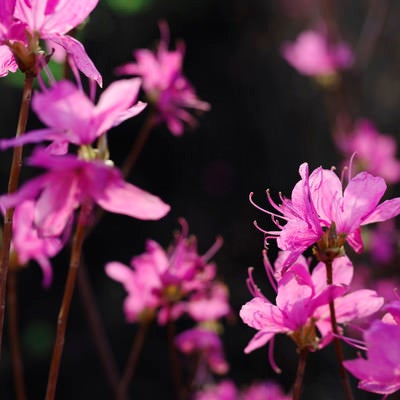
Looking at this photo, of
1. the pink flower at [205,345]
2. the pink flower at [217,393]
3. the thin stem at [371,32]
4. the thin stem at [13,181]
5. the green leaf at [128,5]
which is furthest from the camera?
the green leaf at [128,5]

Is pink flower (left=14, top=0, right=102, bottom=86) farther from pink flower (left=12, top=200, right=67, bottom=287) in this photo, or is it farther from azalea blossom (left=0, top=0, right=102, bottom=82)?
pink flower (left=12, top=200, right=67, bottom=287)

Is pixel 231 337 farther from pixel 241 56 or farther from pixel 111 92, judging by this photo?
pixel 111 92

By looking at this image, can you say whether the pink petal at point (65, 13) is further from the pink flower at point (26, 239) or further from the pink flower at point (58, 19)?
the pink flower at point (26, 239)

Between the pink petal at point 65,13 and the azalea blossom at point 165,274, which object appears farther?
the azalea blossom at point 165,274

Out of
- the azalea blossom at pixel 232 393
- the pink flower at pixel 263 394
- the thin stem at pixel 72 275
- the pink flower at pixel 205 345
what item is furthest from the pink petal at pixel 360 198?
the pink flower at pixel 263 394

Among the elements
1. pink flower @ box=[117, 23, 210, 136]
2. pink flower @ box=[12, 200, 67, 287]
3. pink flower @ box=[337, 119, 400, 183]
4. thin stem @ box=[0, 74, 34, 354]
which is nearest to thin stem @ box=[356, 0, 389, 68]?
pink flower @ box=[337, 119, 400, 183]

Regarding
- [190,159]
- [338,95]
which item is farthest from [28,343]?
[338,95]
